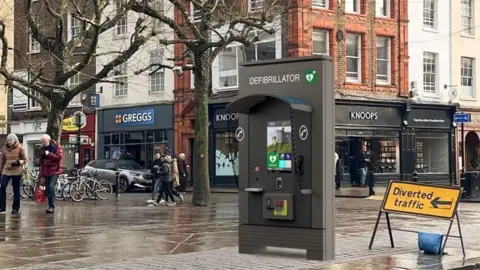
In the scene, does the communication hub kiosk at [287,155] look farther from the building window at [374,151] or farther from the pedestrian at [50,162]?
the building window at [374,151]

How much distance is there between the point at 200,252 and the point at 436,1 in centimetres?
2917

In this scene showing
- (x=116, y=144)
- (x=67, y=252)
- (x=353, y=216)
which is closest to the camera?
(x=67, y=252)

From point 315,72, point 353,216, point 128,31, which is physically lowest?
point 353,216

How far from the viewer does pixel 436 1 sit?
1436 inches

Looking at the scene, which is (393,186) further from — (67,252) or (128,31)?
(128,31)

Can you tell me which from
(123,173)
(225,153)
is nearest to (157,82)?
(225,153)

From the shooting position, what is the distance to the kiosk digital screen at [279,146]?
9.95 meters

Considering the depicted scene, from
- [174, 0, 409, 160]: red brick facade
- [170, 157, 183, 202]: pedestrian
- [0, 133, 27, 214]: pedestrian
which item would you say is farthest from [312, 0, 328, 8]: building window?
[0, 133, 27, 214]: pedestrian

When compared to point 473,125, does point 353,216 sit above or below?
below

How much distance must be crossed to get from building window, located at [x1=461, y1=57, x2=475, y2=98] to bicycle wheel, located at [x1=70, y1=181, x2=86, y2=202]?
21.7 m

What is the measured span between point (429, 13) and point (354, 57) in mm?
5710

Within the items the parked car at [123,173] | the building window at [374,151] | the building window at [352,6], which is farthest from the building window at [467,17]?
the parked car at [123,173]

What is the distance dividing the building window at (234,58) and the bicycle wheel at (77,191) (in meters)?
12.0

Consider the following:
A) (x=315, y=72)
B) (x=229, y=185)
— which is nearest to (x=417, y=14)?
(x=229, y=185)
